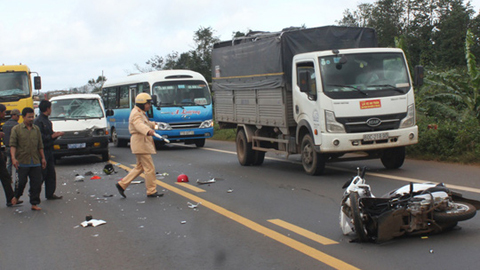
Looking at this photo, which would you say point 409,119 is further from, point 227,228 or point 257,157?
point 227,228

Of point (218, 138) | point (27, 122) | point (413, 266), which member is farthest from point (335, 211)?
point (218, 138)

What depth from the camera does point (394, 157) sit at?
12.8 m

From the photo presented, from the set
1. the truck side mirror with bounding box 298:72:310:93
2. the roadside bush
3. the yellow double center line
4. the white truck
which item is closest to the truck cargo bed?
the white truck

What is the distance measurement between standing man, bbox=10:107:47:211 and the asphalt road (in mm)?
405

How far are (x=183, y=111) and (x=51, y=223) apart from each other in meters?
14.0

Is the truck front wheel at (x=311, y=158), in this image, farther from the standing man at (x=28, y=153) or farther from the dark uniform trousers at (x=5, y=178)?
the dark uniform trousers at (x=5, y=178)

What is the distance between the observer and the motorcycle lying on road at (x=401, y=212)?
6.40 m

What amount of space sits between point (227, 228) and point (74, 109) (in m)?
12.2

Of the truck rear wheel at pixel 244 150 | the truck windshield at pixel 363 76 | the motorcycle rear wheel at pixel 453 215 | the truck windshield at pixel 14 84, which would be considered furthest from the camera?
the truck windshield at pixel 14 84

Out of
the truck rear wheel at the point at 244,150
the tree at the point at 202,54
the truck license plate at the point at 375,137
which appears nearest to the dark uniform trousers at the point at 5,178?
the truck rear wheel at the point at 244,150

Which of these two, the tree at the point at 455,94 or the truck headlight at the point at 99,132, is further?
the truck headlight at the point at 99,132

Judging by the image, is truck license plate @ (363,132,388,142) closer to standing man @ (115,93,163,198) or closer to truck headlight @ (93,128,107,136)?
standing man @ (115,93,163,198)

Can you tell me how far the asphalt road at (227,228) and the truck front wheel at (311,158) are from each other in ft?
A: 0.85

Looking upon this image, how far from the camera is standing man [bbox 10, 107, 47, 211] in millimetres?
9875
